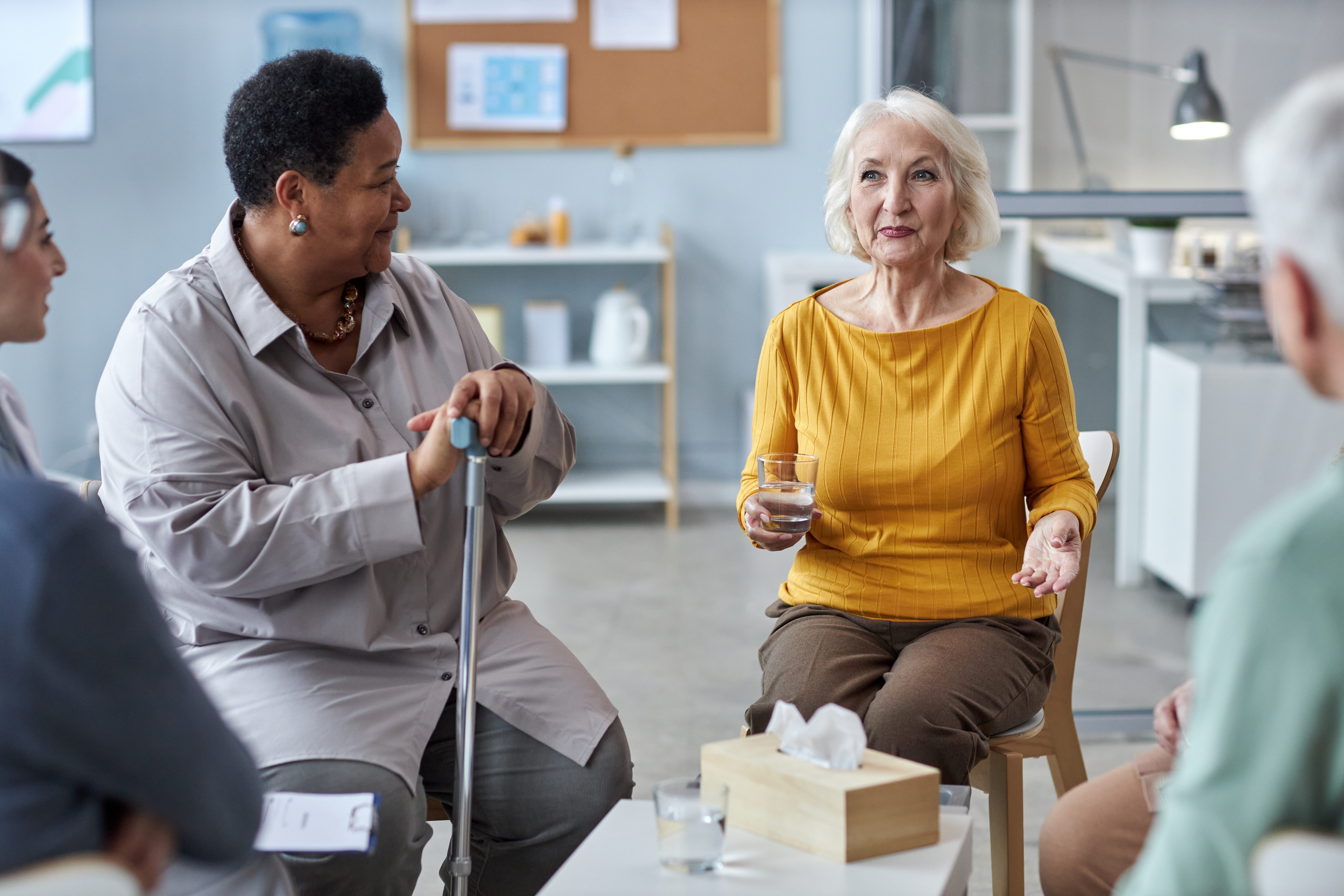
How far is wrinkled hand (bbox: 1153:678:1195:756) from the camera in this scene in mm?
1310

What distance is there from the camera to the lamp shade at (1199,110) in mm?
2725

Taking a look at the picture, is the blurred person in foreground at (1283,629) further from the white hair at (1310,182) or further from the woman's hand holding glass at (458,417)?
the woman's hand holding glass at (458,417)

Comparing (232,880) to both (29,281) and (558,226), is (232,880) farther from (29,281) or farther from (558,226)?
(558,226)

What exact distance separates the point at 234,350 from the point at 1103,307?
197cm

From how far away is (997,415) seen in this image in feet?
5.60

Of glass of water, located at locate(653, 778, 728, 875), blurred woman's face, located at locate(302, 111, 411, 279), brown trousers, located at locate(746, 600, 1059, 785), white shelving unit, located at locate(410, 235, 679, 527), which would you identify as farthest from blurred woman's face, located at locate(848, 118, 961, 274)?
white shelving unit, located at locate(410, 235, 679, 527)

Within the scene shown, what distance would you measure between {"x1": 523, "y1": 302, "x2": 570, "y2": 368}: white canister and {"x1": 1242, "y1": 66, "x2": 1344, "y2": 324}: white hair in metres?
3.96

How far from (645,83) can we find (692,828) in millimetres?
3976

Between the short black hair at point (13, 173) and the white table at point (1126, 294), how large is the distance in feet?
7.19

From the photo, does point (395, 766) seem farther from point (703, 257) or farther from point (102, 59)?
point (102, 59)

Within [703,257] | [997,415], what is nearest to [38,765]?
[997,415]

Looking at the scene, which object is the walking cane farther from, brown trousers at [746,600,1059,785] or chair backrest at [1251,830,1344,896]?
chair backrest at [1251,830,1344,896]

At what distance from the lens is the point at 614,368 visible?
461 centimetres

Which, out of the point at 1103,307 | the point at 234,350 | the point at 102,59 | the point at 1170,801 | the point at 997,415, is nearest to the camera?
the point at 1170,801
